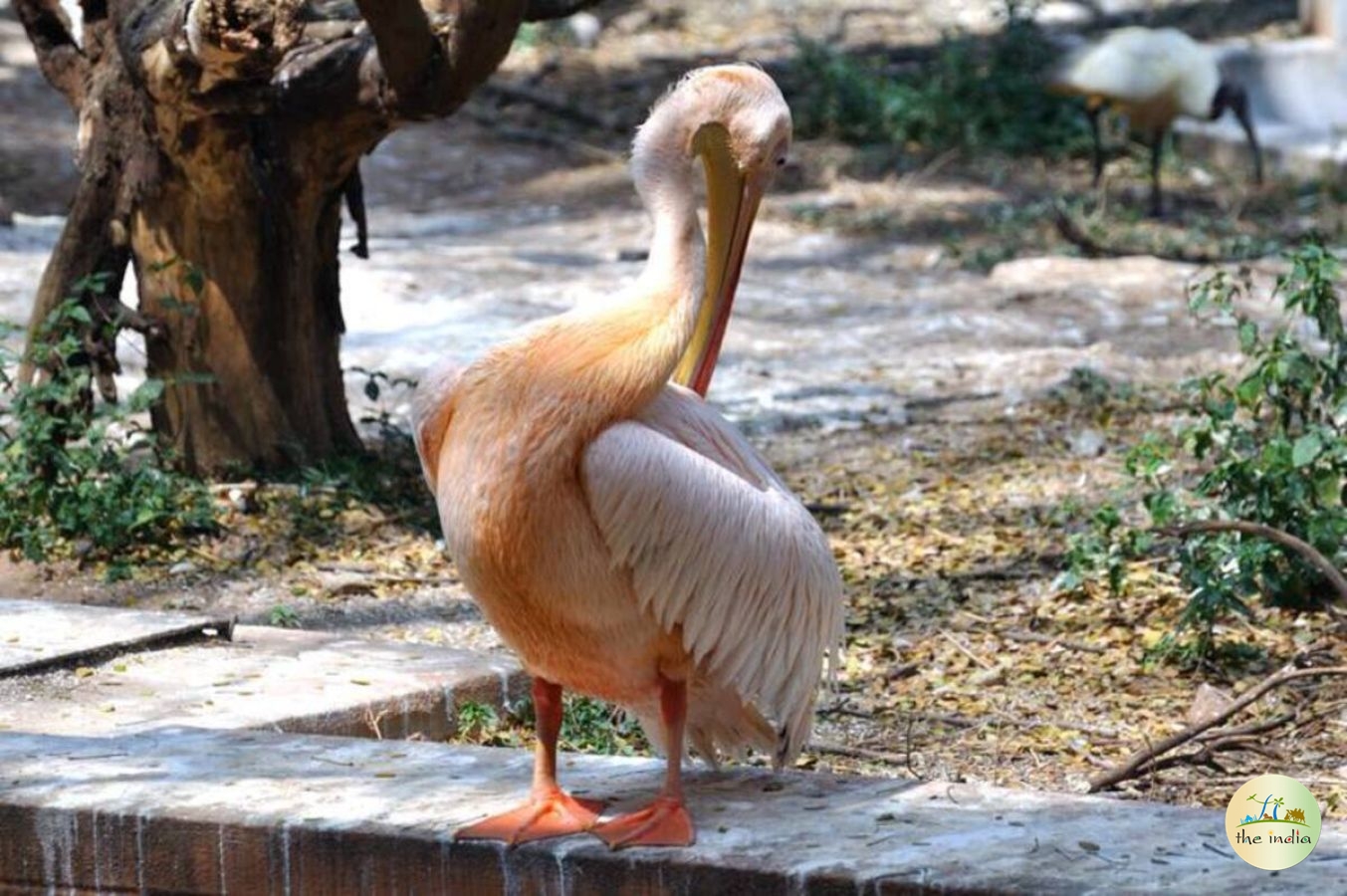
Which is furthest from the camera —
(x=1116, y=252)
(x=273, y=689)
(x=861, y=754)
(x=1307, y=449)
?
(x=1116, y=252)

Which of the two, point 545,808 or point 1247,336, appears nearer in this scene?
point 545,808

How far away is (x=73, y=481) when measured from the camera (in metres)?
6.15

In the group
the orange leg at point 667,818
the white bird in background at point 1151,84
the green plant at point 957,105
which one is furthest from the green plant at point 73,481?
the green plant at point 957,105

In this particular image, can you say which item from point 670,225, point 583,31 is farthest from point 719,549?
point 583,31

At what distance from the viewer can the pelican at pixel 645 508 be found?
3.35 m

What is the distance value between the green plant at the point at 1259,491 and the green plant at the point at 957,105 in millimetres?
6939

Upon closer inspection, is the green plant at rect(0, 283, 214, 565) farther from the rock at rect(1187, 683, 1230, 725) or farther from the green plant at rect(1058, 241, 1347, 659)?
the rock at rect(1187, 683, 1230, 725)

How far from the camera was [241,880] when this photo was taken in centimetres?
350

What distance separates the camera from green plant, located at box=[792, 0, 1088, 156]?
12547 mm

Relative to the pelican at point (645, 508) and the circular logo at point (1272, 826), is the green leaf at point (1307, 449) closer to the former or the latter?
the circular logo at point (1272, 826)

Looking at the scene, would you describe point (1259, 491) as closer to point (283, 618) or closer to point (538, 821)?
point (283, 618)

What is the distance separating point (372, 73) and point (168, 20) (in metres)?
0.53

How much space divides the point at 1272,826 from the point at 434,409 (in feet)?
4.61

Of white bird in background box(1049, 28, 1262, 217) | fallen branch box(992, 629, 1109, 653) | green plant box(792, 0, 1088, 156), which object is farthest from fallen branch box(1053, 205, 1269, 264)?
fallen branch box(992, 629, 1109, 653)
